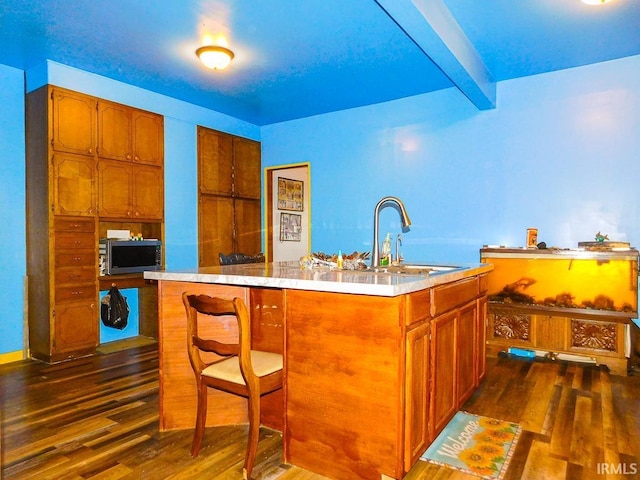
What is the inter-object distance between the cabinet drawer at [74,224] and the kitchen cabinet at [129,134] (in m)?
0.66

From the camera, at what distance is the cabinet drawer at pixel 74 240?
148 inches

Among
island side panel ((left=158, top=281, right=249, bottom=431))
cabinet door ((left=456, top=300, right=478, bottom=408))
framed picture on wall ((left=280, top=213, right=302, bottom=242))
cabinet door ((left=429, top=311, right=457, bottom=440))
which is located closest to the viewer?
cabinet door ((left=429, top=311, right=457, bottom=440))

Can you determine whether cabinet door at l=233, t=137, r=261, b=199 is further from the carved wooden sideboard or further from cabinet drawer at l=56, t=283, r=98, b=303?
the carved wooden sideboard

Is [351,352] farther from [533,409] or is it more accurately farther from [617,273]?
[617,273]

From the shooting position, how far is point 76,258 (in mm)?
3900

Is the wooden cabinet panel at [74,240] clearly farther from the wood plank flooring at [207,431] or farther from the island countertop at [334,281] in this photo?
the island countertop at [334,281]

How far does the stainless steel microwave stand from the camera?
407 centimetres

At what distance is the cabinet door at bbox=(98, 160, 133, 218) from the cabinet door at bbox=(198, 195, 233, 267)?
0.99 m

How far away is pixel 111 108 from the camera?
13.7 ft

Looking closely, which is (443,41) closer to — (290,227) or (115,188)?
(115,188)

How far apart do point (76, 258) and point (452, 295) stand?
343 cm

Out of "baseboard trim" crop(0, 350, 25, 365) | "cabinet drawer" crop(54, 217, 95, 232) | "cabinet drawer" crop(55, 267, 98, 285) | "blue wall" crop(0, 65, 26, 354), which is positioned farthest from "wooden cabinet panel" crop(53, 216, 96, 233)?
"baseboard trim" crop(0, 350, 25, 365)

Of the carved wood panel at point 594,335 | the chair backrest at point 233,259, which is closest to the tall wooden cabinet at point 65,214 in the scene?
the chair backrest at point 233,259

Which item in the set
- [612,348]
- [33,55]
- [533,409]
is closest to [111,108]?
[33,55]
